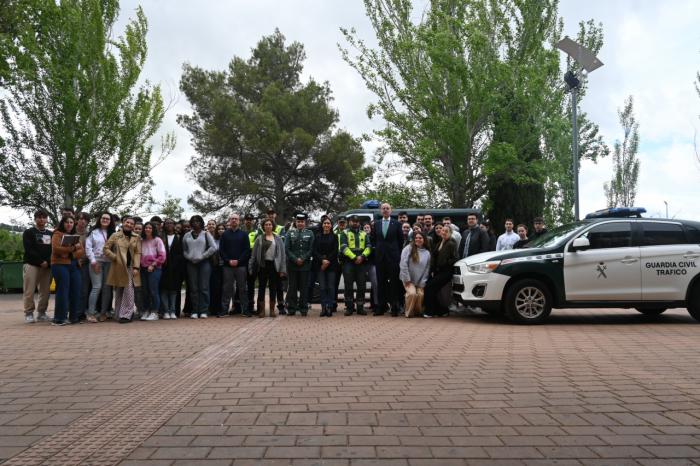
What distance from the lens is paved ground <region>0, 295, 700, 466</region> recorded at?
3.74 metres

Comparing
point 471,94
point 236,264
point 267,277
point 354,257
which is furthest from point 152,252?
point 471,94

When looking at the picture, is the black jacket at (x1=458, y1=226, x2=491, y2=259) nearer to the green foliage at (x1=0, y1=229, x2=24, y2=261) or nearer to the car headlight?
the car headlight

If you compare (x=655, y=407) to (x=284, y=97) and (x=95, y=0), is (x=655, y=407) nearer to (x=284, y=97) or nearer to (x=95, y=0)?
(x=95, y=0)

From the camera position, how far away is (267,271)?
12.4m

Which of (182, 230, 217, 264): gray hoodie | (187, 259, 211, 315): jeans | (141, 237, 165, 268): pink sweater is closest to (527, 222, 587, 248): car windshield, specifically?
(182, 230, 217, 264): gray hoodie

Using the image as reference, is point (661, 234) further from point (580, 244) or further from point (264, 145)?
A: point (264, 145)

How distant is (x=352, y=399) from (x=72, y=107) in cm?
1922

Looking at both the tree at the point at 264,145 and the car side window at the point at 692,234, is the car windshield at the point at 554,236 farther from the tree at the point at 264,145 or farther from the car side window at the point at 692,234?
the tree at the point at 264,145

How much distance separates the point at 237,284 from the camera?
12633mm

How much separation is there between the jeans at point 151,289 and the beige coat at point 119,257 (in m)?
0.32

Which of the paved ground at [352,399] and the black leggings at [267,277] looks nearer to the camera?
the paved ground at [352,399]

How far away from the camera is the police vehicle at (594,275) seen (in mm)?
10438

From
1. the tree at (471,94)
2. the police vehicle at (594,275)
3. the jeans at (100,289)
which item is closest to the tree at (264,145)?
Result: the tree at (471,94)

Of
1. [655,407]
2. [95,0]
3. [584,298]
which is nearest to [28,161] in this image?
[95,0]
